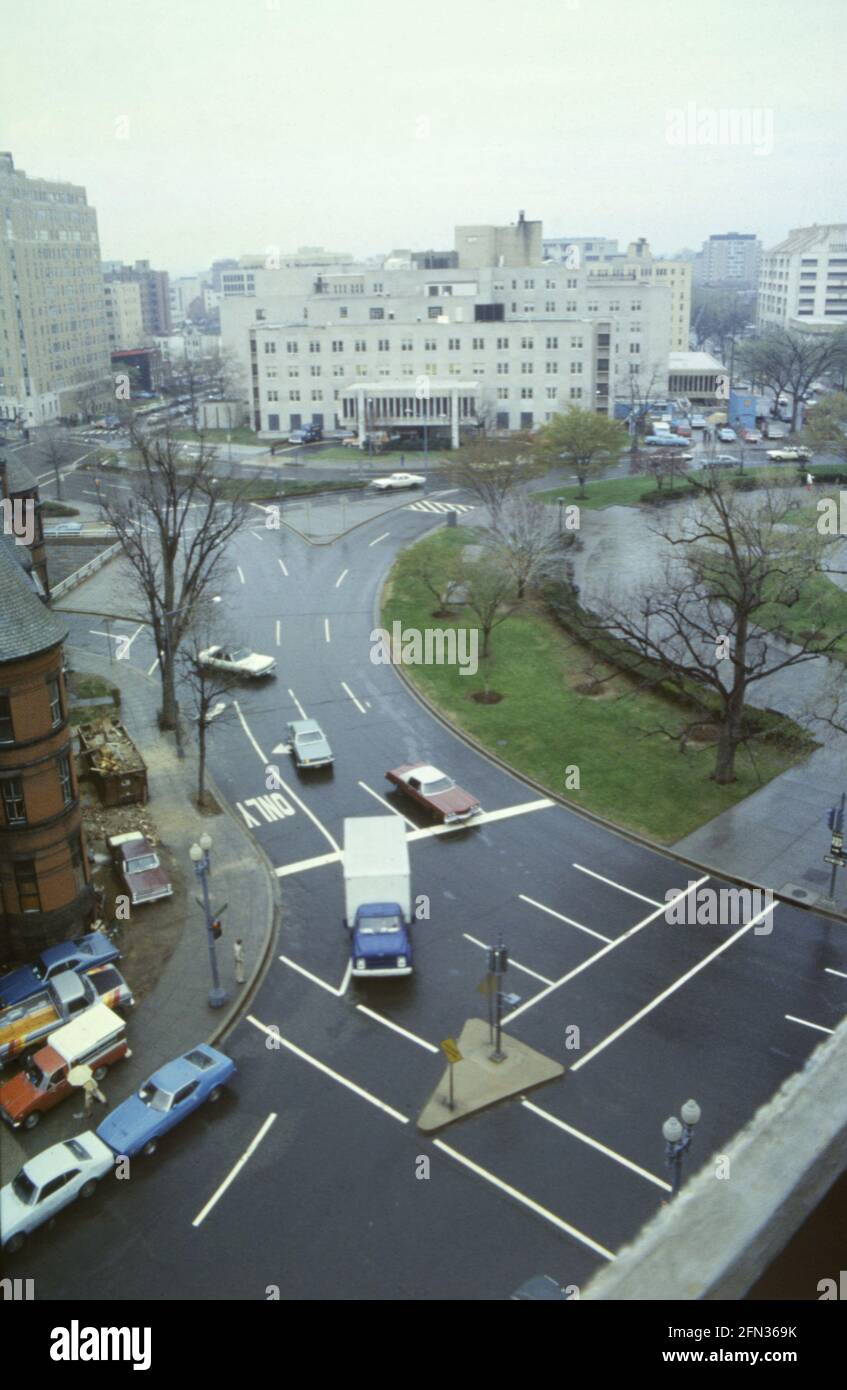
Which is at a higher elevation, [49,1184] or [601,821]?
[601,821]

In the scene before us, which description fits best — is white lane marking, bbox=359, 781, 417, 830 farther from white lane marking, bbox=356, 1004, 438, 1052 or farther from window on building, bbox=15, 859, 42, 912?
window on building, bbox=15, 859, 42, 912

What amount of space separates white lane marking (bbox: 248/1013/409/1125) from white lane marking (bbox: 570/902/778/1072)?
3.93m

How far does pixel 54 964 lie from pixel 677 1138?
14962 mm

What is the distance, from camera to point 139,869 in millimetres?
29031

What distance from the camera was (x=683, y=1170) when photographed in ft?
64.0

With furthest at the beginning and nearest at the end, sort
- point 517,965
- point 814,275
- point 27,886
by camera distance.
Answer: point 814,275 → point 27,886 → point 517,965

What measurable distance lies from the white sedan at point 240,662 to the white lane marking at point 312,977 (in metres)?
19.8

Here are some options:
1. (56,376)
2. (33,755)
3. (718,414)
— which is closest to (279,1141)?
(33,755)

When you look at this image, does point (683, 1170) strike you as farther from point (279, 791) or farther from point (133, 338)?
point (133, 338)

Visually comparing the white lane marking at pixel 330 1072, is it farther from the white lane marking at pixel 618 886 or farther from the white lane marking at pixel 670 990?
the white lane marking at pixel 618 886

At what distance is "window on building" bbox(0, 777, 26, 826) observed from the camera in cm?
2547

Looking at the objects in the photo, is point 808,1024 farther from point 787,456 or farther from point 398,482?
point 787,456

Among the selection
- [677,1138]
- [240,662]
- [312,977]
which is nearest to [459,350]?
[240,662]
